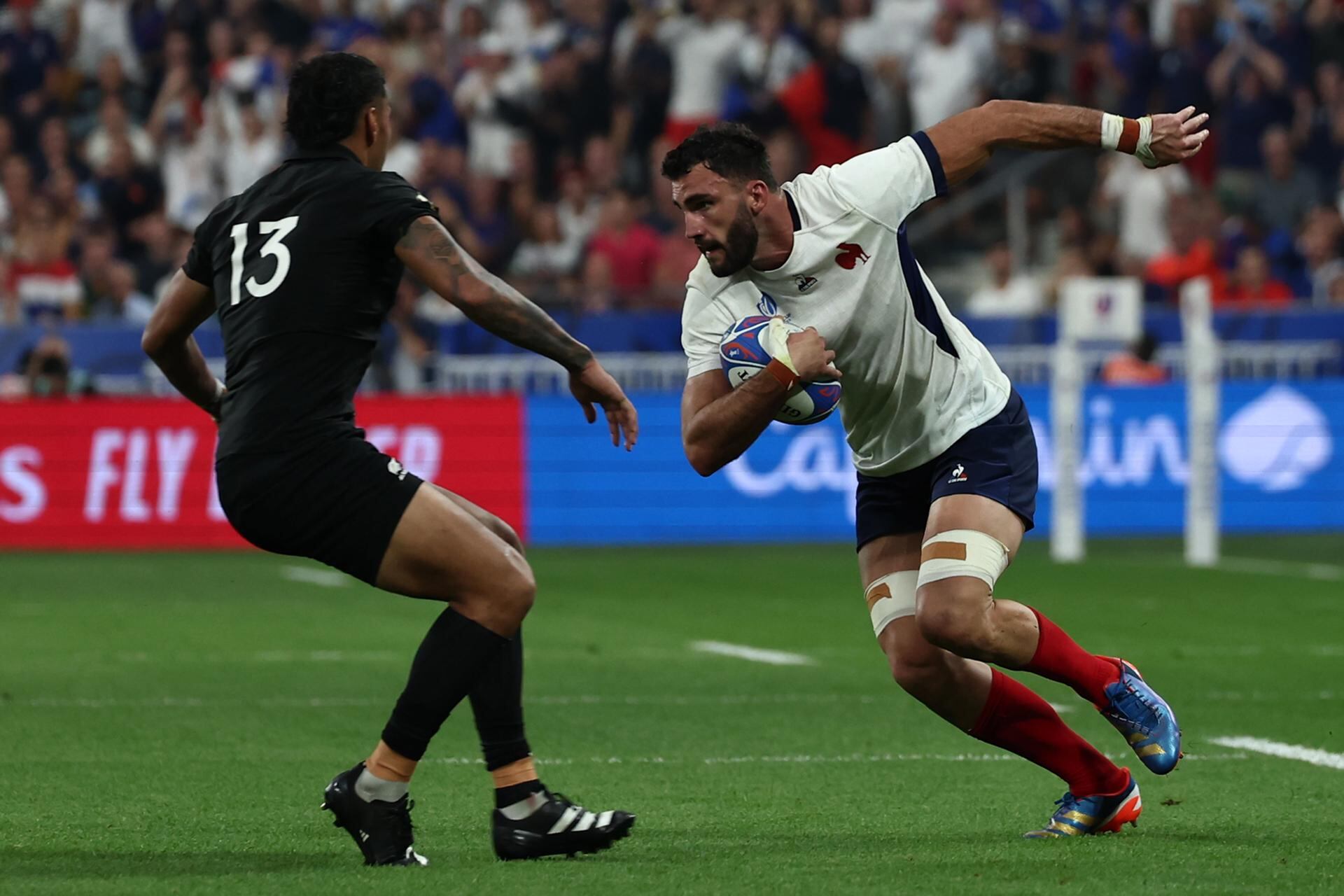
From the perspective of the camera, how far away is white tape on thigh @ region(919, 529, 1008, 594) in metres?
6.29

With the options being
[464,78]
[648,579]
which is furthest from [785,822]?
[464,78]

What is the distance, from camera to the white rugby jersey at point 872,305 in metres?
6.49

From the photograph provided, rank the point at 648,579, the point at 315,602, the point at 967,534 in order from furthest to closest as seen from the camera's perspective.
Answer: the point at 648,579, the point at 315,602, the point at 967,534

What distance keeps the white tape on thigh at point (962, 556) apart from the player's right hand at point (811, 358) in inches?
26.7

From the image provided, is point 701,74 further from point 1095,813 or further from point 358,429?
point 358,429

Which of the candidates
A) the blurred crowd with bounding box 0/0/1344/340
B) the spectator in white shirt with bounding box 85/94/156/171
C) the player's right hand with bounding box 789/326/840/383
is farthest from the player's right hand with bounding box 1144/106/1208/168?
the spectator in white shirt with bounding box 85/94/156/171

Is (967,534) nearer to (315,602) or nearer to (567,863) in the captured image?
(567,863)

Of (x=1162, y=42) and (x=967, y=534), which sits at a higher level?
(x=1162, y=42)

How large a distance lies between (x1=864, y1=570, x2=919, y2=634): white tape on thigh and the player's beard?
1.07 meters

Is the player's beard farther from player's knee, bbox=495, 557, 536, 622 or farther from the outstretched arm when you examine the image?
player's knee, bbox=495, 557, 536, 622

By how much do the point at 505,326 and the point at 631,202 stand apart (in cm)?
1613

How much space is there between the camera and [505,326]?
18.5 ft

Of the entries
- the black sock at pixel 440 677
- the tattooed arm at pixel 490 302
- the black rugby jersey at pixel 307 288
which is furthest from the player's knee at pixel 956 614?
the black rugby jersey at pixel 307 288

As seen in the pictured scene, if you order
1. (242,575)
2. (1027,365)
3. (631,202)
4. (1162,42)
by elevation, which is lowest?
(242,575)
